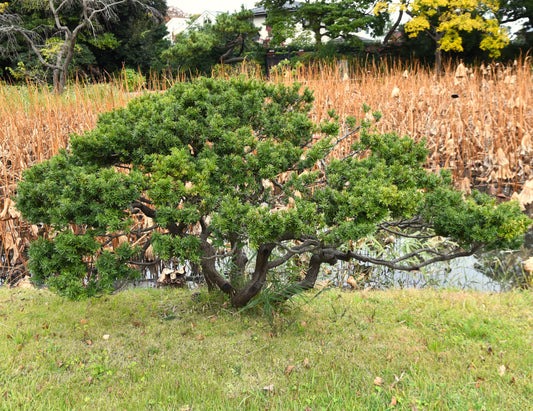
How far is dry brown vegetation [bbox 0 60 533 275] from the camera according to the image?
429 centimetres

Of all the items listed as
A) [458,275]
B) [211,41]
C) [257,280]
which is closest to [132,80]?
[211,41]

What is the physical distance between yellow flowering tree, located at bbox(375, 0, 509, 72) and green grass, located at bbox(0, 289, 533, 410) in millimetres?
12486

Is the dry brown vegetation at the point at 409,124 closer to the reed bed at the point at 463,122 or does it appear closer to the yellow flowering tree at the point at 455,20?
the reed bed at the point at 463,122

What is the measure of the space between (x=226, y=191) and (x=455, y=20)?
44.9 feet

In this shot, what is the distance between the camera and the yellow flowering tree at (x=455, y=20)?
43.0 ft

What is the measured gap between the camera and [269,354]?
223 cm

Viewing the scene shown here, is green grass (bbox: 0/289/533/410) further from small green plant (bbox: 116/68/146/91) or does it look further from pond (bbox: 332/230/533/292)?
small green plant (bbox: 116/68/146/91)

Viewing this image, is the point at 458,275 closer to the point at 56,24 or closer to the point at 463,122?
the point at 463,122

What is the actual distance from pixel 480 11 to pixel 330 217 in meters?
15.7

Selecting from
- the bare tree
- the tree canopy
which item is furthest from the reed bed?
the tree canopy

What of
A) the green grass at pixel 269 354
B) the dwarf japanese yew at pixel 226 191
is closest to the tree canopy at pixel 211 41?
the dwarf japanese yew at pixel 226 191

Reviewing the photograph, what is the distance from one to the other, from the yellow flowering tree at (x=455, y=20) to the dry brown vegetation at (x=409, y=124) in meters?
7.55

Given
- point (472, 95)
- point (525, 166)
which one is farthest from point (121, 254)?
point (472, 95)

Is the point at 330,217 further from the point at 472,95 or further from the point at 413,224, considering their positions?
the point at 472,95
